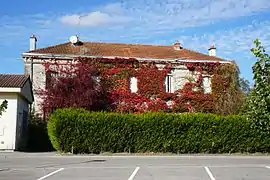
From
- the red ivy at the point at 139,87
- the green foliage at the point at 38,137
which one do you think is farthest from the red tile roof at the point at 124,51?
the green foliage at the point at 38,137

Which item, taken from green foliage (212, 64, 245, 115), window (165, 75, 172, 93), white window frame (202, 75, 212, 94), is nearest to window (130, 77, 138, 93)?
window (165, 75, 172, 93)

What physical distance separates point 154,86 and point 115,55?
4.19m

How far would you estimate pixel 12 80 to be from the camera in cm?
3141

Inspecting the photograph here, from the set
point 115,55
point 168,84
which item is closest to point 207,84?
point 168,84

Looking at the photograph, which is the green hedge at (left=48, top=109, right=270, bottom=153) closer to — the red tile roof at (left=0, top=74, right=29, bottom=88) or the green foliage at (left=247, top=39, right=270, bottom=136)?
the red tile roof at (left=0, top=74, right=29, bottom=88)

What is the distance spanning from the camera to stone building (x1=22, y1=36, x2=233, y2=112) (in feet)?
125

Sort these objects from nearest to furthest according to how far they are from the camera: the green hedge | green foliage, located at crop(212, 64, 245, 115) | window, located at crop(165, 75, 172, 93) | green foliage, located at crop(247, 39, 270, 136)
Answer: green foliage, located at crop(247, 39, 270, 136), the green hedge, green foliage, located at crop(212, 64, 245, 115), window, located at crop(165, 75, 172, 93)

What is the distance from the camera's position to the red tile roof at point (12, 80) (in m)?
30.0

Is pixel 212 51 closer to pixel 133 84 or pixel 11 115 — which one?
pixel 133 84

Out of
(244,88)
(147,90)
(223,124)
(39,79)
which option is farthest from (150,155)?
(244,88)

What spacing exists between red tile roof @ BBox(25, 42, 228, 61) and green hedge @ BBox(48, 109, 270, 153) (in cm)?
1095

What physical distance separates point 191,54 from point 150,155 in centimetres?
1612

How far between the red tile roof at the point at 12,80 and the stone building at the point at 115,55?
14.6 feet

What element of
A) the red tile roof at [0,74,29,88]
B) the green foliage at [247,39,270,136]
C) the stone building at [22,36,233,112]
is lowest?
the green foliage at [247,39,270,136]
